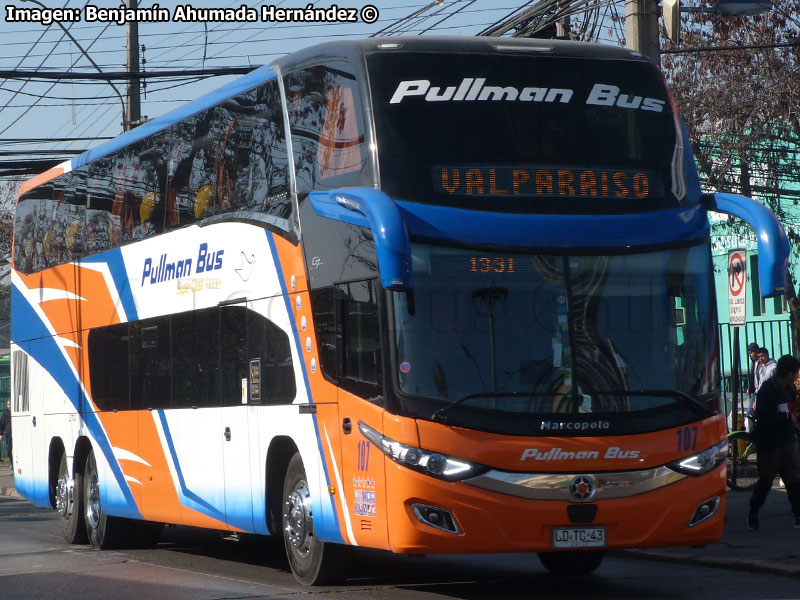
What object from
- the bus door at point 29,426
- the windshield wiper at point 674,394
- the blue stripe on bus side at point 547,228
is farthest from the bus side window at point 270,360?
the bus door at point 29,426

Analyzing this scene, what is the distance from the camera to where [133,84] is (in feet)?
80.7

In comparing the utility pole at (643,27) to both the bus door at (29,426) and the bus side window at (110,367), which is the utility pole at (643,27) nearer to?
the bus side window at (110,367)

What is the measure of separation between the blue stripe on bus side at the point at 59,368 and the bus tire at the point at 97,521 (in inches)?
16.6

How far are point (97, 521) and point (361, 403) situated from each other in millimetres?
7178

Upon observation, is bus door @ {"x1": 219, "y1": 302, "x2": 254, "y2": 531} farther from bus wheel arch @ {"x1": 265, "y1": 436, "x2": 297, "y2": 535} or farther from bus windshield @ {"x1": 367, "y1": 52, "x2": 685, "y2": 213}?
bus windshield @ {"x1": 367, "y1": 52, "x2": 685, "y2": 213}

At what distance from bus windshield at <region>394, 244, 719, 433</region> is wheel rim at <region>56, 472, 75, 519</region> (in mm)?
8528

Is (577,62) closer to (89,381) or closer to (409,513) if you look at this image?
(409,513)

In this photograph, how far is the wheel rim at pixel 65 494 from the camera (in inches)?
655

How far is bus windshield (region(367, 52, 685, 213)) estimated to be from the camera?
9.70m

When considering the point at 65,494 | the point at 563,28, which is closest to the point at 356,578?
Result: the point at 65,494

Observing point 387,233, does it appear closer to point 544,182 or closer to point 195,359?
point 544,182

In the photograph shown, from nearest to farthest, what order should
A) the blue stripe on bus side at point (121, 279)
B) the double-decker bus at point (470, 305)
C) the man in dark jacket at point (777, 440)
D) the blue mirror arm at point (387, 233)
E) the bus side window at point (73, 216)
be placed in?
the blue mirror arm at point (387, 233)
the double-decker bus at point (470, 305)
the man in dark jacket at point (777, 440)
the blue stripe on bus side at point (121, 279)
the bus side window at point (73, 216)

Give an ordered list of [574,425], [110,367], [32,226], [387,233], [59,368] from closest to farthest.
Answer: [387,233], [574,425], [110,367], [59,368], [32,226]

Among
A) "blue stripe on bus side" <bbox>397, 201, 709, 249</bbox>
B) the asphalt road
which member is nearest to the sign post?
the asphalt road
